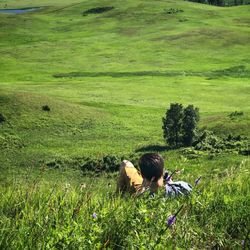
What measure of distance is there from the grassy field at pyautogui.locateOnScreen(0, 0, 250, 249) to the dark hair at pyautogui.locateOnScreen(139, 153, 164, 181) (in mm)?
864

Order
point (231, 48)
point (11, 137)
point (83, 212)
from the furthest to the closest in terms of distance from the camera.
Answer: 1. point (231, 48)
2. point (11, 137)
3. point (83, 212)

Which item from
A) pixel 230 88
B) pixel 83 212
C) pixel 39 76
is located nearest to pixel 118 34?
pixel 39 76

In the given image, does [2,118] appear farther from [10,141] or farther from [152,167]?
[152,167]

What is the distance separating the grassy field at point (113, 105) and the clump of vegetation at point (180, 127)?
179cm

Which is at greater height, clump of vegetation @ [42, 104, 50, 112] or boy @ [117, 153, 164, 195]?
boy @ [117, 153, 164, 195]

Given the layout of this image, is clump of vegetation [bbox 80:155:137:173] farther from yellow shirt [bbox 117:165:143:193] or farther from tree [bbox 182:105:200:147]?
yellow shirt [bbox 117:165:143:193]

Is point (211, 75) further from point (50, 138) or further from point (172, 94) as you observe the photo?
point (50, 138)

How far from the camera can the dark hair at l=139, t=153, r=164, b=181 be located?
10312 mm

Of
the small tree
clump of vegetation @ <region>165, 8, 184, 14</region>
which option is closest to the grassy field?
clump of vegetation @ <region>165, 8, 184, 14</region>

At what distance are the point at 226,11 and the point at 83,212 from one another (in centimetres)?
15693

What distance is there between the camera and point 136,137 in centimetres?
4050

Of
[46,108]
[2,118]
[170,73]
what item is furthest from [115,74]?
[2,118]

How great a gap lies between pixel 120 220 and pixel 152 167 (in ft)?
9.32

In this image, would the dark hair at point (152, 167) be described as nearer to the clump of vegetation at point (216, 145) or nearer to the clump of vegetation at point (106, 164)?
the clump of vegetation at point (106, 164)
